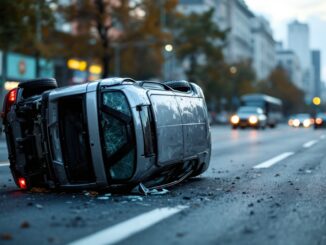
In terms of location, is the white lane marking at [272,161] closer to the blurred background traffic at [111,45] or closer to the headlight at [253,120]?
the blurred background traffic at [111,45]

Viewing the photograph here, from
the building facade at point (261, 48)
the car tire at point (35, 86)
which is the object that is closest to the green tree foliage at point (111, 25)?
the car tire at point (35, 86)

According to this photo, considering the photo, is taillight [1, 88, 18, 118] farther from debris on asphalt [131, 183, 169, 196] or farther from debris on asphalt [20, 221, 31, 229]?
debris on asphalt [20, 221, 31, 229]

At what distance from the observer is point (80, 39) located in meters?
35.5

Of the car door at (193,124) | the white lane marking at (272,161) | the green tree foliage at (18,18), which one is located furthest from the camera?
the green tree foliage at (18,18)

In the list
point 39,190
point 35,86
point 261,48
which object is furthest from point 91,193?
point 261,48

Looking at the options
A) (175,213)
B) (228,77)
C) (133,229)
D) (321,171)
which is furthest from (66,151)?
(228,77)

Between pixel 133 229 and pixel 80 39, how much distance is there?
30587 mm

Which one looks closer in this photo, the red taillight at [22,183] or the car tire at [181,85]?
the red taillight at [22,183]

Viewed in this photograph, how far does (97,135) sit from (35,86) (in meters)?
1.87

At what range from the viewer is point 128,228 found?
5.78 meters

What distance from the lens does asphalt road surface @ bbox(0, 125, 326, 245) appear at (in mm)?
5387

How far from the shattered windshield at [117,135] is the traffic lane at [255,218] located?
1162 millimetres

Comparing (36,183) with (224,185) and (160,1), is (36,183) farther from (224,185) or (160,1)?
(160,1)

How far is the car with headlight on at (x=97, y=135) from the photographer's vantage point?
776cm
